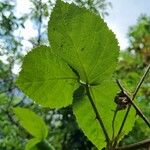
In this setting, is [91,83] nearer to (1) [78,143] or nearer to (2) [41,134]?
(2) [41,134]

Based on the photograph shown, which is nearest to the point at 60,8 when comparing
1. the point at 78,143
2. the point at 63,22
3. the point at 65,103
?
the point at 63,22

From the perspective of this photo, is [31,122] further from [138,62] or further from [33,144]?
[138,62]

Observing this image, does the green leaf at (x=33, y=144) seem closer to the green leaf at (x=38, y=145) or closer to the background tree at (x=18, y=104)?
the green leaf at (x=38, y=145)

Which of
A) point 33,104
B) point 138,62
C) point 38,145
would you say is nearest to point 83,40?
point 38,145

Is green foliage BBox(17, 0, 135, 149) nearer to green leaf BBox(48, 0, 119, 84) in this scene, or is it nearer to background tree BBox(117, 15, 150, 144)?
green leaf BBox(48, 0, 119, 84)

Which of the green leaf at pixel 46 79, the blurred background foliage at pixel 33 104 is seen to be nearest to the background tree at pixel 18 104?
the blurred background foliage at pixel 33 104

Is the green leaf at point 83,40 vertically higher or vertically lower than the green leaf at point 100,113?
higher
